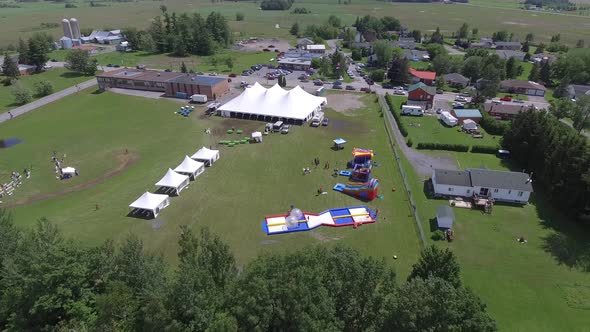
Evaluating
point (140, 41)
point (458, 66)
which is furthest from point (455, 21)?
point (140, 41)

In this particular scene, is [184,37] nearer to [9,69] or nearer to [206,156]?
[9,69]

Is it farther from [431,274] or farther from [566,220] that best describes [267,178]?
[566,220]

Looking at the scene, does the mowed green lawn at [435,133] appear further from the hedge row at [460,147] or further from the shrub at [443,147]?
the shrub at [443,147]

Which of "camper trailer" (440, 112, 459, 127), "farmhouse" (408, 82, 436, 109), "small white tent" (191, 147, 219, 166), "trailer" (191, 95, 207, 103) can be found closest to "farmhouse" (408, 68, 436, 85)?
"farmhouse" (408, 82, 436, 109)

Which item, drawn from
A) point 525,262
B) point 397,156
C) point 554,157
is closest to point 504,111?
point 554,157

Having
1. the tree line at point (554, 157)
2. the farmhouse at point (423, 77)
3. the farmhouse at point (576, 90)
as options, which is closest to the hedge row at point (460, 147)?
the tree line at point (554, 157)
